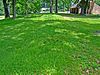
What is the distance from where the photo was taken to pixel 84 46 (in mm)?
8133

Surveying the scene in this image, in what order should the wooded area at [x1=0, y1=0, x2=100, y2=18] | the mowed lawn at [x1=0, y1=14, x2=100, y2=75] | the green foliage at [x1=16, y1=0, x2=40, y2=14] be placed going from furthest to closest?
the green foliage at [x1=16, y1=0, x2=40, y2=14] < the wooded area at [x1=0, y1=0, x2=100, y2=18] < the mowed lawn at [x1=0, y1=14, x2=100, y2=75]

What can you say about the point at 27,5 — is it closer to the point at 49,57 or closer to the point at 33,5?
the point at 33,5

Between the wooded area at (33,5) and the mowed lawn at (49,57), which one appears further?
the wooded area at (33,5)

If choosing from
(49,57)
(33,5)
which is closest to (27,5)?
(33,5)

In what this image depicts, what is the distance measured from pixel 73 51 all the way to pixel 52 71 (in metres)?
1.75

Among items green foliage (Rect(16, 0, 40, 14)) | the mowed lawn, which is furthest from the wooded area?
the mowed lawn

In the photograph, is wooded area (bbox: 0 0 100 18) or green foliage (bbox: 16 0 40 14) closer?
wooded area (bbox: 0 0 100 18)

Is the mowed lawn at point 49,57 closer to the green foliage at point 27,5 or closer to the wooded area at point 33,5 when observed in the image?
the wooded area at point 33,5

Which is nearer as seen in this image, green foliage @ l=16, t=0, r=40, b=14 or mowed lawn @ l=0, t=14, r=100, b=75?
mowed lawn @ l=0, t=14, r=100, b=75

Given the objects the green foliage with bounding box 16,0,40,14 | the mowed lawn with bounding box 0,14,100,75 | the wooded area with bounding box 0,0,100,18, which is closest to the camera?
the mowed lawn with bounding box 0,14,100,75

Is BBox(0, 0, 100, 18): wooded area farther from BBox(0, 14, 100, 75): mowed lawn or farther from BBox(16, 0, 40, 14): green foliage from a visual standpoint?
BBox(0, 14, 100, 75): mowed lawn

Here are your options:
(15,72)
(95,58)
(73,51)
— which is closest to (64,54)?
(73,51)

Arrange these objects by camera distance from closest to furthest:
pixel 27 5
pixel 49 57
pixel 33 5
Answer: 1. pixel 49 57
2. pixel 27 5
3. pixel 33 5

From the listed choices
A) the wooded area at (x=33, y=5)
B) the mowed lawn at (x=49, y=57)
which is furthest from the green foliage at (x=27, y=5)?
the mowed lawn at (x=49, y=57)
